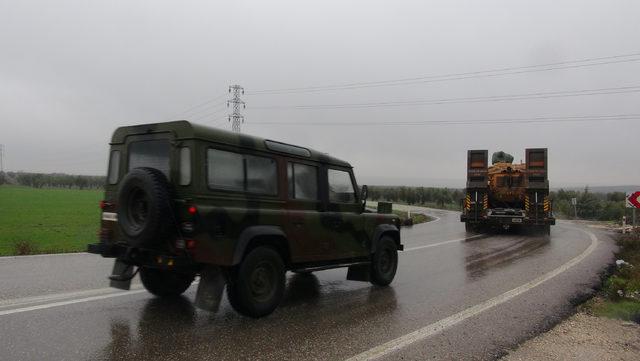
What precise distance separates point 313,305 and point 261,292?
3.31 ft

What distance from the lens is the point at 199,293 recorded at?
551 centimetres

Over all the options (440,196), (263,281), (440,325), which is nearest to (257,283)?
(263,281)

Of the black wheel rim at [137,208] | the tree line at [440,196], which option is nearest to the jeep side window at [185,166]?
the black wheel rim at [137,208]

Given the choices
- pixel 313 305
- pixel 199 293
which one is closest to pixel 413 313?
pixel 313 305

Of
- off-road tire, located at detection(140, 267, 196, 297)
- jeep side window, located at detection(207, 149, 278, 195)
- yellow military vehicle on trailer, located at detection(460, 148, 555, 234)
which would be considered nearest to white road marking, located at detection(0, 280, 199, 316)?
off-road tire, located at detection(140, 267, 196, 297)

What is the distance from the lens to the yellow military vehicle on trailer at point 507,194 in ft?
66.6

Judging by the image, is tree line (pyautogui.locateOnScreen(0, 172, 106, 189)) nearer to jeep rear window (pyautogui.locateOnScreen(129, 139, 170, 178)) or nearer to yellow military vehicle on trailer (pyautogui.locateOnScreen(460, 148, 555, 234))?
yellow military vehicle on trailer (pyautogui.locateOnScreen(460, 148, 555, 234))

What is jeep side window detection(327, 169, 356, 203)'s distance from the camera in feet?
24.1

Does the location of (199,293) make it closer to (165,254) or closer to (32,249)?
(165,254)

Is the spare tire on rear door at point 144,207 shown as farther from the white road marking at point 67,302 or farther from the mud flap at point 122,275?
the white road marking at point 67,302

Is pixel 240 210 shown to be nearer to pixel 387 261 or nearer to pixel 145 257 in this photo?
pixel 145 257

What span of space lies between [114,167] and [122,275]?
1.34 m

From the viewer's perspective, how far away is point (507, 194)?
21453 millimetres

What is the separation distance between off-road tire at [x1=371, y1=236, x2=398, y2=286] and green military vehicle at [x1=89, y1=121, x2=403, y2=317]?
1.04 meters
